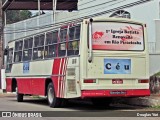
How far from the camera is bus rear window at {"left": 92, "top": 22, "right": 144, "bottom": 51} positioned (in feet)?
54.4

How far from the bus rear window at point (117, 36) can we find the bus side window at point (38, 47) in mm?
3726

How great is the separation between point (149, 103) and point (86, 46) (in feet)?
12.7

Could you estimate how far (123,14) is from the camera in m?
29.9

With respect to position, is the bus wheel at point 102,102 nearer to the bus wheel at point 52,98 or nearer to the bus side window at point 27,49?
the bus wheel at point 52,98

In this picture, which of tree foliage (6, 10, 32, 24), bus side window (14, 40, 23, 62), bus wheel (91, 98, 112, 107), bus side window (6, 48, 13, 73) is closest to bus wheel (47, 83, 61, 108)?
bus wheel (91, 98, 112, 107)

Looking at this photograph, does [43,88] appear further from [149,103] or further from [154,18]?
[154,18]

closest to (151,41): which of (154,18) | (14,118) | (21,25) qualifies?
(154,18)

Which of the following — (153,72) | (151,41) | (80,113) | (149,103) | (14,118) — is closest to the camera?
(14,118)

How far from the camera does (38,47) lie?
19984mm

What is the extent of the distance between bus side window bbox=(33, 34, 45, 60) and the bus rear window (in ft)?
12.2

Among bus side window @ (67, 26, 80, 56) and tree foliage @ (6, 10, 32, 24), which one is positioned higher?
tree foliage @ (6, 10, 32, 24)

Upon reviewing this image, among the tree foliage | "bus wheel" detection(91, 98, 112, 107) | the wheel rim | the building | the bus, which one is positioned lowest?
"bus wheel" detection(91, 98, 112, 107)

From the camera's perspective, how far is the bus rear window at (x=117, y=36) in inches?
653

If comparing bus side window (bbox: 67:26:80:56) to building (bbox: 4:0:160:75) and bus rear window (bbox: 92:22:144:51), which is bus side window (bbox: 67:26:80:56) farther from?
building (bbox: 4:0:160:75)
